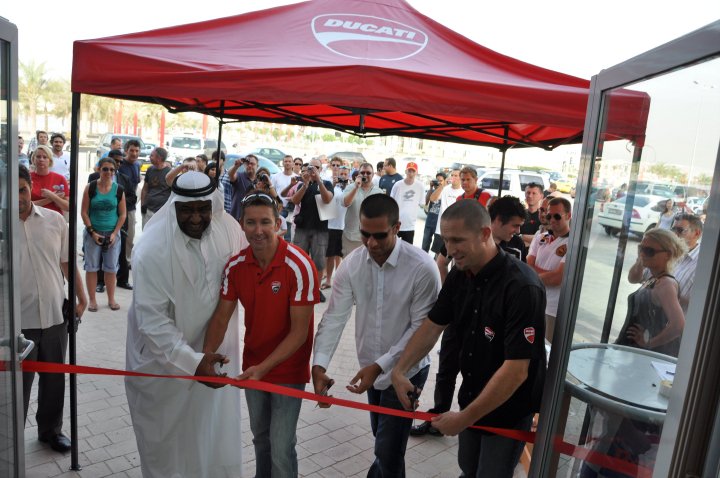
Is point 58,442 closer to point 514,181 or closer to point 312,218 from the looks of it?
point 312,218

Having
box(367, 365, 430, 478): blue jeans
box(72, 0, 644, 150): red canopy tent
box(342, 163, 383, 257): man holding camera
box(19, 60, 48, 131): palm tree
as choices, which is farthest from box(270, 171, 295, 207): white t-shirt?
box(19, 60, 48, 131): palm tree

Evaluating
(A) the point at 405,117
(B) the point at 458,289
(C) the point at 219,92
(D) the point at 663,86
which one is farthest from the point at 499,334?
(A) the point at 405,117

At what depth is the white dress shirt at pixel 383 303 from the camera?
2832mm

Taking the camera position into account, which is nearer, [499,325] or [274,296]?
[499,325]

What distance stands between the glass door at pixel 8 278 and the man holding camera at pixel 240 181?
23.2 ft

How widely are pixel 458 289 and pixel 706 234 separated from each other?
1241 millimetres

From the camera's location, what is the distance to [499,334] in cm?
230

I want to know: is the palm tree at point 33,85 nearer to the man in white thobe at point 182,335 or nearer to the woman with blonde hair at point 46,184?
the woman with blonde hair at point 46,184

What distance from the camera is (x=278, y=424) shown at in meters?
2.79

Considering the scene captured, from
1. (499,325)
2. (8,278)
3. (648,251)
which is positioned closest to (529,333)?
(499,325)

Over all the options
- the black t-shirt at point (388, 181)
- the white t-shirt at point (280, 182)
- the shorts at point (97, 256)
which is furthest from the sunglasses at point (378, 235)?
the black t-shirt at point (388, 181)

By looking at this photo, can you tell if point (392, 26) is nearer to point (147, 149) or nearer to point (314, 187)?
point (314, 187)

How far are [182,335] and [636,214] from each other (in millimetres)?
2290

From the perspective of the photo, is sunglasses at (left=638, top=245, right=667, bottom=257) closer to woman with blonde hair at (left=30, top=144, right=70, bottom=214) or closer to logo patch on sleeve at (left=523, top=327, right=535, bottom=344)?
logo patch on sleeve at (left=523, top=327, right=535, bottom=344)
